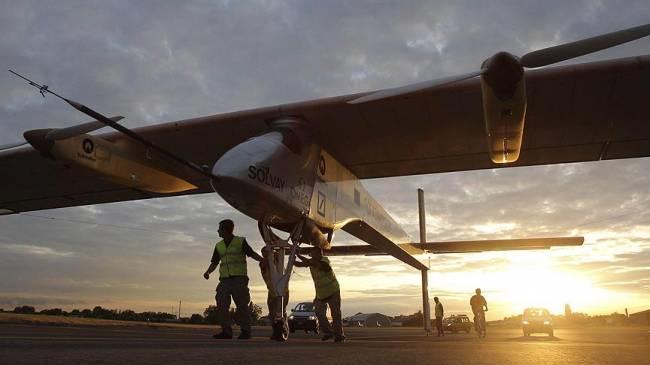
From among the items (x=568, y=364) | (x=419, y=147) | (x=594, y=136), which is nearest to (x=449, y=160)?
(x=419, y=147)

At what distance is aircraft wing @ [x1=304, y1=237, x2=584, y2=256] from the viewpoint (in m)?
16.2

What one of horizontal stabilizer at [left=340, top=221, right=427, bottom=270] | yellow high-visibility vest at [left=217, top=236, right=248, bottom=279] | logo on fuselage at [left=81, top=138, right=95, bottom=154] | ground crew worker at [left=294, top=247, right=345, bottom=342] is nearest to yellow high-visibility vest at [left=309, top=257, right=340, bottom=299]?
ground crew worker at [left=294, top=247, right=345, bottom=342]

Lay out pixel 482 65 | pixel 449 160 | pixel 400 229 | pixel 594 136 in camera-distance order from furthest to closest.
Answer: pixel 400 229 → pixel 449 160 → pixel 594 136 → pixel 482 65

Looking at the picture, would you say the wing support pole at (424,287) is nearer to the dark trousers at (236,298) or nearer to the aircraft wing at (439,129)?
the aircraft wing at (439,129)

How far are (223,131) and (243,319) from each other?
5.05 metres

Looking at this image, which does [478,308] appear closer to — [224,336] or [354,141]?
[354,141]

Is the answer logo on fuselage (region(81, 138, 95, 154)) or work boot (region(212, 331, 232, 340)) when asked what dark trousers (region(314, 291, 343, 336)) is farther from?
logo on fuselage (region(81, 138, 95, 154))

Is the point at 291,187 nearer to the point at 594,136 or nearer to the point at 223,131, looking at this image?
the point at 223,131

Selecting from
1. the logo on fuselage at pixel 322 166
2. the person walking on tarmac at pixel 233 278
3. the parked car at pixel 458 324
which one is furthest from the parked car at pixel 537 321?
the person walking on tarmac at pixel 233 278

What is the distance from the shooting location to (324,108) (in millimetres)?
10391

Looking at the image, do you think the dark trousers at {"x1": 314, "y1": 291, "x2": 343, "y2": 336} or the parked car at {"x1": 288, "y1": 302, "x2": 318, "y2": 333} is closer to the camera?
the dark trousers at {"x1": 314, "y1": 291, "x2": 343, "y2": 336}

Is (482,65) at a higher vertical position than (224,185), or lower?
higher

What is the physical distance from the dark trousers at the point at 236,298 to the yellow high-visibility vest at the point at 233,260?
0.30ft

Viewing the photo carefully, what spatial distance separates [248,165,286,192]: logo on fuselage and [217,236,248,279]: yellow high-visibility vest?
1108 millimetres
